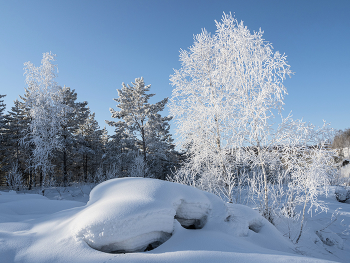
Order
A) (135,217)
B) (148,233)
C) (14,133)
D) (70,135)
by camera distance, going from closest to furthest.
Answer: (135,217) < (148,233) < (70,135) < (14,133)

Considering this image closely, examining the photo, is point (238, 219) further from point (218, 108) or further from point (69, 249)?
point (218, 108)

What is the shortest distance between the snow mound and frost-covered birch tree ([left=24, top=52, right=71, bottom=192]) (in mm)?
9432

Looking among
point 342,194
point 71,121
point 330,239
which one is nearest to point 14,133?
point 71,121

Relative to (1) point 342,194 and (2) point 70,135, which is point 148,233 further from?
(2) point 70,135

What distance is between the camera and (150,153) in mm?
17609

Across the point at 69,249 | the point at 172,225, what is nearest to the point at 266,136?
the point at 172,225

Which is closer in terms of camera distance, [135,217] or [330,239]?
[135,217]

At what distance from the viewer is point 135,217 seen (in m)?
2.22

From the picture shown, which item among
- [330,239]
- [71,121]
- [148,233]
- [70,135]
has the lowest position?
[330,239]

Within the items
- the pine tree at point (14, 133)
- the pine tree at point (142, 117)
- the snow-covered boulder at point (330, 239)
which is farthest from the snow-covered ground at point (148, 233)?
the pine tree at point (14, 133)

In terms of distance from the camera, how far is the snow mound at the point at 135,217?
2133 mm

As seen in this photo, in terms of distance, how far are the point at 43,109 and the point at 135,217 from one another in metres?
10.8

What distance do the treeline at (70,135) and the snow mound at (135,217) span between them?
8.37m

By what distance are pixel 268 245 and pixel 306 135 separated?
2.72 meters
